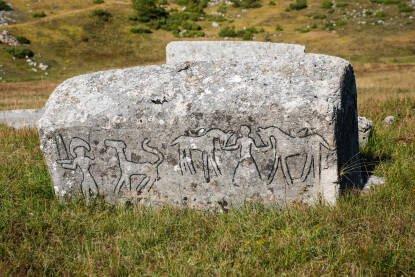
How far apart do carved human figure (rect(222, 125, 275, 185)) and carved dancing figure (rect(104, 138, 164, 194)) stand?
725 millimetres

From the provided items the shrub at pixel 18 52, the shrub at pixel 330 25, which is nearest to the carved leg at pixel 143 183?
the shrub at pixel 18 52

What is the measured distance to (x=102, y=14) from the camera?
38.8 m

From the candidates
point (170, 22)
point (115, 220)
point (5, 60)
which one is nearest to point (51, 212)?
point (115, 220)

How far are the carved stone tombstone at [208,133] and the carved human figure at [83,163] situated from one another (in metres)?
0.01

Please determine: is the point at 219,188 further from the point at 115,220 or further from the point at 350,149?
the point at 350,149

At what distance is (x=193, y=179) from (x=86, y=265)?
1.27 metres

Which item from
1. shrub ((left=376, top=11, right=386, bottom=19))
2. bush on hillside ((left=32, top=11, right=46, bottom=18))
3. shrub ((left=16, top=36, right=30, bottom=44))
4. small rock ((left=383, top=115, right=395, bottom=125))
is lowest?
shrub ((left=16, top=36, right=30, bottom=44))

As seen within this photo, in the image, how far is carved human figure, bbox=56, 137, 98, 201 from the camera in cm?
352

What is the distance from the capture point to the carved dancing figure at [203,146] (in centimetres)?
328

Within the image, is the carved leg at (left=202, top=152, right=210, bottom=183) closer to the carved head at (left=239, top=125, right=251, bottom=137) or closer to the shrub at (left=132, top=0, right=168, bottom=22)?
the carved head at (left=239, top=125, right=251, bottom=137)

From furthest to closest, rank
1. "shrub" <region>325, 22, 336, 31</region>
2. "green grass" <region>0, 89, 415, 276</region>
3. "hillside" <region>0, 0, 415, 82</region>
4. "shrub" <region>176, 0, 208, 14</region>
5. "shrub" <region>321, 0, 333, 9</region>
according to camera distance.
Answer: "shrub" <region>176, 0, 208, 14</region>, "shrub" <region>321, 0, 333, 9</region>, "shrub" <region>325, 22, 336, 31</region>, "hillside" <region>0, 0, 415, 82</region>, "green grass" <region>0, 89, 415, 276</region>

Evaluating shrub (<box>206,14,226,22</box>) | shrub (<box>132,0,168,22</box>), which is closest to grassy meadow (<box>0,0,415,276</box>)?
shrub (<box>132,0,168,22</box>)

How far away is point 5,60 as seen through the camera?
27.8 metres

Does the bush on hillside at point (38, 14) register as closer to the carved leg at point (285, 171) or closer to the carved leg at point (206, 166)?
the carved leg at point (206, 166)
